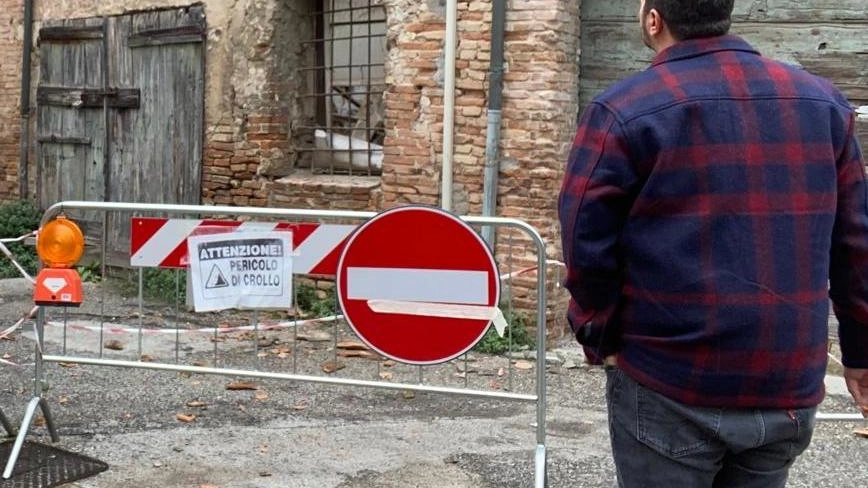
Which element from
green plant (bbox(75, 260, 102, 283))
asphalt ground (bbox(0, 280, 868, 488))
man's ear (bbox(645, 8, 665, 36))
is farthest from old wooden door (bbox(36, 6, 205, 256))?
man's ear (bbox(645, 8, 665, 36))

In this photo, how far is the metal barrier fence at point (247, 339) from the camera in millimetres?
4512

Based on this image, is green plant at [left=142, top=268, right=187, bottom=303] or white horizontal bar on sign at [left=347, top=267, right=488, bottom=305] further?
green plant at [left=142, top=268, right=187, bottom=303]

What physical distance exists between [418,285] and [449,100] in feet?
12.1

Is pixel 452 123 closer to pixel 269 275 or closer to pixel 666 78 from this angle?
pixel 269 275

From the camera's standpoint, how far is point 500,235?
745cm

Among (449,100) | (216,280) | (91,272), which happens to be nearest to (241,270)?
(216,280)

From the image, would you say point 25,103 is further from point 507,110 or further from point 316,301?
point 507,110

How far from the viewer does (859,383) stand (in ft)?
8.20

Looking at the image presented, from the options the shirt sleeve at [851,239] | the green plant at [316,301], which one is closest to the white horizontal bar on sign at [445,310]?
the shirt sleeve at [851,239]

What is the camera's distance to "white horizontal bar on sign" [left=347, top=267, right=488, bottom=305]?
13.6 ft

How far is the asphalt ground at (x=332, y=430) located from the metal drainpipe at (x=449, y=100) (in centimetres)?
148

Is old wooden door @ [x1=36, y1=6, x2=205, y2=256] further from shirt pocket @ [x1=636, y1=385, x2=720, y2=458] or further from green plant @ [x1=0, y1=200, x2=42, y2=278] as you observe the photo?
shirt pocket @ [x1=636, y1=385, x2=720, y2=458]

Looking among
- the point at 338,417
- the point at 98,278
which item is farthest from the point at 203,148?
the point at 338,417

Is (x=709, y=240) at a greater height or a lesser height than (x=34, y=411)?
greater
